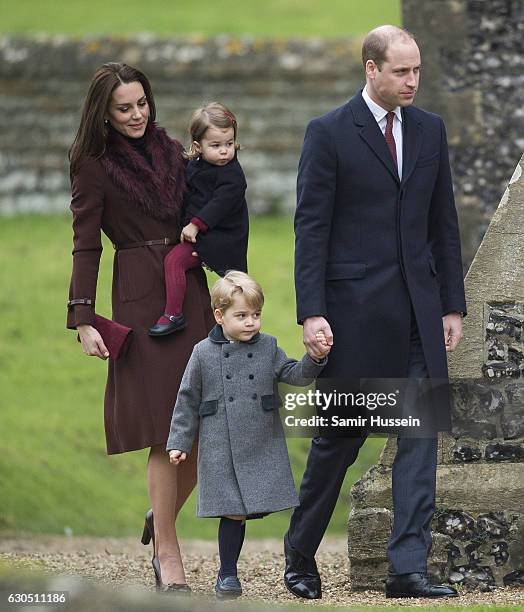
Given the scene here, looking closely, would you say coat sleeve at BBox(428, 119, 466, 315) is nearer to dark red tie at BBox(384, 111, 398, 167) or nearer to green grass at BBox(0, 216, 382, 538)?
→ dark red tie at BBox(384, 111, 398, 167)

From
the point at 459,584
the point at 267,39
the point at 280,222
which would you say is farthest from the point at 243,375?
the point at 267,39

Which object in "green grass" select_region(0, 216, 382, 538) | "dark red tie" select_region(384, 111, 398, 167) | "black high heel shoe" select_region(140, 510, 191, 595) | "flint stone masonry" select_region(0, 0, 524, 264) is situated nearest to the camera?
"dark red tie" select_region(384, 111, 398, 167)

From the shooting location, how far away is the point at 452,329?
20.3ft

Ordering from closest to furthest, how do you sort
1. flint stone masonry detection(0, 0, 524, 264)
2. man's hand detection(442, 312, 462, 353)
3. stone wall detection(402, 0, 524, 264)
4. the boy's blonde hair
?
1. the boy's blonde hair
2. man's hand detection(442, 312, 462, 353)
3. stone wall detection(402, 0, 524, 264)
4. flint stone masonry detection(0, 0, 524, 264)

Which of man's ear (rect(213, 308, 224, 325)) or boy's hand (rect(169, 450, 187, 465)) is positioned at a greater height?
man's ear (rect(213, 308, 224, 325))

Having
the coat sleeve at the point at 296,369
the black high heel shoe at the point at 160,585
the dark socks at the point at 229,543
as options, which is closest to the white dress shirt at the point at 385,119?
the coat sleeve at the point at 296,369

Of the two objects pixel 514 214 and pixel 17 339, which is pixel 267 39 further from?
pixel 514 214

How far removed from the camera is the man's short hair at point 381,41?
19.4 ft

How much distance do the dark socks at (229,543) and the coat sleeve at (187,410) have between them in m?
0.33

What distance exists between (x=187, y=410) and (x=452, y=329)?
3.51 ft

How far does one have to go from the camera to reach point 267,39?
53.3 feet

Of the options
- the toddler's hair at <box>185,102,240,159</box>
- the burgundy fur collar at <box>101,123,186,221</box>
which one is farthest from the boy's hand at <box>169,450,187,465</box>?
the toddler's hair at <box>185,102,240,159</box>

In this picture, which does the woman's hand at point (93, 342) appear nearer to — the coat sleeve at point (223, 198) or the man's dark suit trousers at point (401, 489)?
the coat sleeve at point (223, 198)

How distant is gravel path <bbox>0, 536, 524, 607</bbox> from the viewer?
6258 mm
